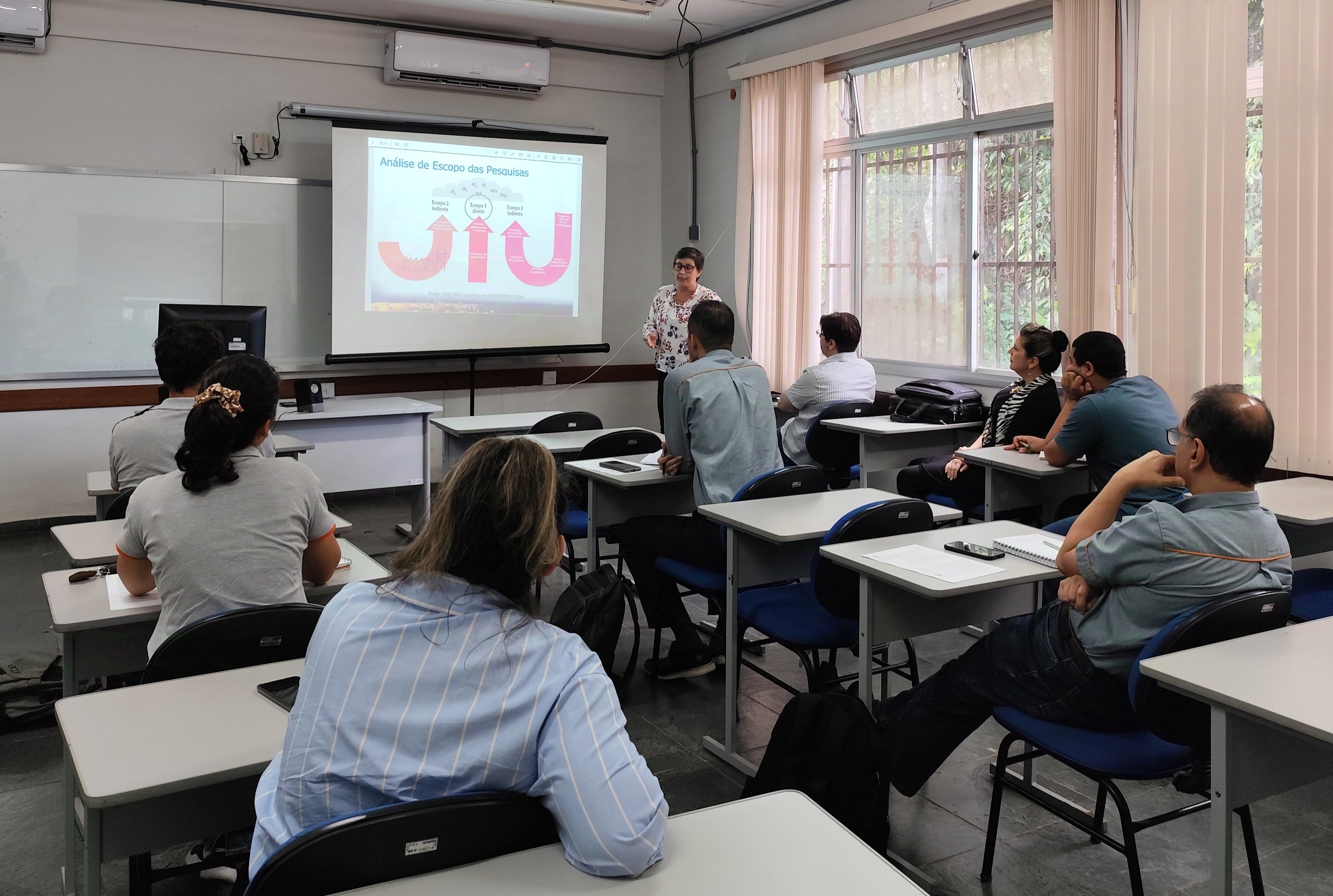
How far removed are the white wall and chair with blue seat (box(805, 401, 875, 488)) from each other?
288 centimetres

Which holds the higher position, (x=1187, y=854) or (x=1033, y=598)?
(x=1033, y=598)

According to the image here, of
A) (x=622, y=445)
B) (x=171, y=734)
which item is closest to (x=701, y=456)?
(x=622, y=445)

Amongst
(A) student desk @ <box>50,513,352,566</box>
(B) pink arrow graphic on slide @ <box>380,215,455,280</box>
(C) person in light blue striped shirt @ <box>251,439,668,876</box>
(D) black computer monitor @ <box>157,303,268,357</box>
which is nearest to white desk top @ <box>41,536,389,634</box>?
(A) student desk @ <box>50,513,352,566</box>

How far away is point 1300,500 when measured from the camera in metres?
3.30

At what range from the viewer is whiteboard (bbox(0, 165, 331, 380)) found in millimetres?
5633

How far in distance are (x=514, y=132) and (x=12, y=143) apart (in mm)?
2838

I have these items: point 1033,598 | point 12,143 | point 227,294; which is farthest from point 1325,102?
point 12,143

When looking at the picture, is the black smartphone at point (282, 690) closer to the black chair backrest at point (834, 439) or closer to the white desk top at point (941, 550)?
the white desk top at point (941, 550)

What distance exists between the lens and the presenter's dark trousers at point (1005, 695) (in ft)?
6.83

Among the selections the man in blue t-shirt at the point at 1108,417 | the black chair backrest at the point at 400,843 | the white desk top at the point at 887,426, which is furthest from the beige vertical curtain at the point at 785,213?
the black chair backrest at the point at 400,843

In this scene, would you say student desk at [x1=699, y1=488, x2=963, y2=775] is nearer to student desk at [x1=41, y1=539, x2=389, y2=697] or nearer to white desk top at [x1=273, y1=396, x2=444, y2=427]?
student desk at [x1=41, y1=539, x2=389, y2=697]

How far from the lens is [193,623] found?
1883 mm

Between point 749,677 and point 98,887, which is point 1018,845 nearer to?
point 749,677

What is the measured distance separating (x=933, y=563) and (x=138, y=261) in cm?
519
